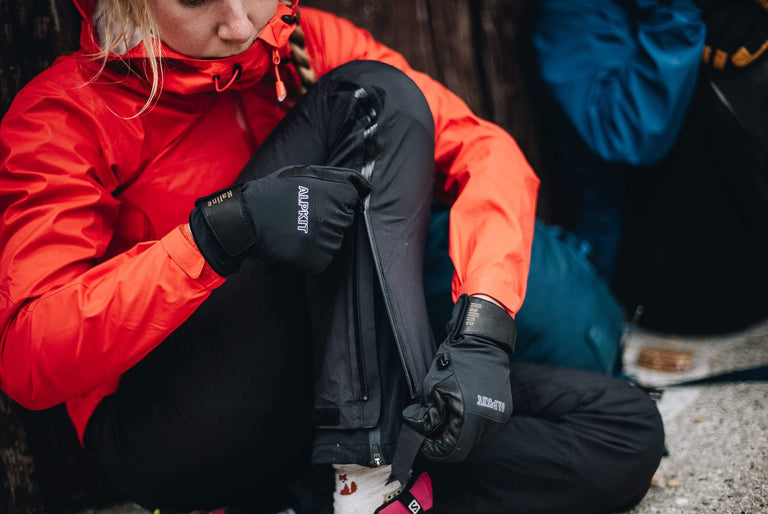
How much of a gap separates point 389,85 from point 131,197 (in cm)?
50

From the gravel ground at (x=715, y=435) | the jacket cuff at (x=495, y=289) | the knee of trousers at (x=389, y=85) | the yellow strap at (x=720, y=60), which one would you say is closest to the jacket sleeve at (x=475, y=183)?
the jacket cuff at (x=495, y=289)

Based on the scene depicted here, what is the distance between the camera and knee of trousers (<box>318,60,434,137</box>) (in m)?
1.23

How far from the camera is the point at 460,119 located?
1438mm

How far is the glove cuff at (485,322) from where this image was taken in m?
1.12

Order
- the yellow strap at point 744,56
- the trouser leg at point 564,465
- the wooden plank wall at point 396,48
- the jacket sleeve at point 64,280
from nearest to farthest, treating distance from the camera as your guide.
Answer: the jacket sleeve at point 64,280 → the trouser leg at point 564,465 → the wooden plank wall at point 396,48 → the yellow strap at point 744,56

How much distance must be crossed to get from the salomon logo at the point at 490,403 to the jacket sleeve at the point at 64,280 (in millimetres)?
438

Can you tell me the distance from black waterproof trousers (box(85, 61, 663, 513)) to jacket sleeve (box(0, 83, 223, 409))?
0.51ft

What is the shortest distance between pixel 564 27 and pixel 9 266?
147 cm

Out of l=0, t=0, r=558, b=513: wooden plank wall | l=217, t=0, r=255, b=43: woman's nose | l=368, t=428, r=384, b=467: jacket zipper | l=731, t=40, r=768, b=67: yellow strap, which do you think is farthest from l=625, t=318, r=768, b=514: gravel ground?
l=217, t=0, r=255, b=43: woman's nose

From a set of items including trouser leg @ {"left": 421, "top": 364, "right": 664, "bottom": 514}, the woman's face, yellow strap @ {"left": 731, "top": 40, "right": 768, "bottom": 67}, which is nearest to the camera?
the woman's face

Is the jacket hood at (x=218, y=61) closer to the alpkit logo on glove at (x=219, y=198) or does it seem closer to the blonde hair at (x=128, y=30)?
the blonde hair at (x=128, y=30)

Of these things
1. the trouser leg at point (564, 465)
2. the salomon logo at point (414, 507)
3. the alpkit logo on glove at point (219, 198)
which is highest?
the alpkit logo on glove at point (219, 198)

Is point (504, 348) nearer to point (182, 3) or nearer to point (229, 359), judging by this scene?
point (229, 359)

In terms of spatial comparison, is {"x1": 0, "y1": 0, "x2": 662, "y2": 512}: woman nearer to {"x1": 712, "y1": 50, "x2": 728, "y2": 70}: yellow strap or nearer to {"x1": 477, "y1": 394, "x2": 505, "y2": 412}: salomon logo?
{"x1": 477, "y1": 394, "x2": 505, "y2": 412}: salomon logo
